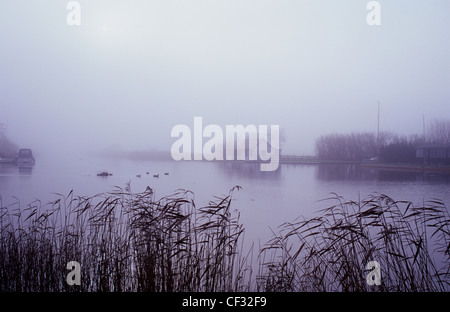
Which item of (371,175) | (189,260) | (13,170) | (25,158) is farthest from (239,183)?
(13,170)

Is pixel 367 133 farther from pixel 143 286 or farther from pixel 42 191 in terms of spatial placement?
pixel 42 191

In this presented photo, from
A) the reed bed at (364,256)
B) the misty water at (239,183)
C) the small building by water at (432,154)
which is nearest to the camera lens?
the reed bed at (364,256)

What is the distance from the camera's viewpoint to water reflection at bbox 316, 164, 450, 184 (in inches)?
207

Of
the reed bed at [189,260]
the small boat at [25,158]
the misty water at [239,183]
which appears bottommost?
the reed bed at [189,260]

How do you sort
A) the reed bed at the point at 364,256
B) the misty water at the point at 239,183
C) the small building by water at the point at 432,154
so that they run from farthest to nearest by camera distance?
the small building by water at the point at 432,154 → the misty water at the point at 239,183 → the reed bed at the point at 364,256

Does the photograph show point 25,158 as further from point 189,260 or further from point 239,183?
point 189,260

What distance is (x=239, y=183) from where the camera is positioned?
17.0 feet

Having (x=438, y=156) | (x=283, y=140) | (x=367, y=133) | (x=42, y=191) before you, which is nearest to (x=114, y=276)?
(x=42, y=191)

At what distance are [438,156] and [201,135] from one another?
3666 mm

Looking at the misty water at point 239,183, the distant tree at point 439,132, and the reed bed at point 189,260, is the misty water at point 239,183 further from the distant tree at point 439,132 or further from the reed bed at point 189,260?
the reed bed at point 189,260

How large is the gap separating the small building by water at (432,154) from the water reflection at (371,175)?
0.21 metres

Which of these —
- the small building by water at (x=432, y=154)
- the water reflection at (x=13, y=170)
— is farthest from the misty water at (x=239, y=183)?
the small building by water at (x=432, y=154)

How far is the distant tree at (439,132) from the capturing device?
206 inches
